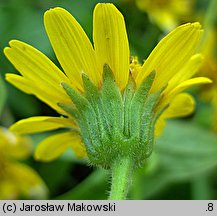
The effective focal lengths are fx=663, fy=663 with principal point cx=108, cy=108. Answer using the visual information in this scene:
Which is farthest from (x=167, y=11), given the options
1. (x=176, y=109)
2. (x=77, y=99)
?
(x=77, y=99)

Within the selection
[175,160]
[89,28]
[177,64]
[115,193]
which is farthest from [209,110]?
[115,193]

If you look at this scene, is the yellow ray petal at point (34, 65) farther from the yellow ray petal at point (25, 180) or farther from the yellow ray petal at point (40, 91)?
the yellow ray petal at point (25, 180)

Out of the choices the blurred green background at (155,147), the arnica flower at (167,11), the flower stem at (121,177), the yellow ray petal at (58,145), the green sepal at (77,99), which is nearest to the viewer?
the flower stem at (121,177)

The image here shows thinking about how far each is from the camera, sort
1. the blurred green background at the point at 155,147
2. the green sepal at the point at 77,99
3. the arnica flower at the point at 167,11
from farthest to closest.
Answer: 1. the arnica flower at the point at 167,11
2. the blurred green background at the point at 155,147
3. the green sepal at the point at 77,99

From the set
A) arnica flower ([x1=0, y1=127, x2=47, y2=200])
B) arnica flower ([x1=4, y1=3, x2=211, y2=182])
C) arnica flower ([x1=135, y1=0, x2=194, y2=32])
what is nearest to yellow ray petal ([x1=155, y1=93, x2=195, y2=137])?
arnica flower ([x1=4, y1=3, x2=211, y2=182])

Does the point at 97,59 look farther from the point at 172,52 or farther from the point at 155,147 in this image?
the point at 155,147

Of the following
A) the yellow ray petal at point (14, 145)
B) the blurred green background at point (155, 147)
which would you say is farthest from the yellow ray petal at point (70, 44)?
the yellow ray petal at point (14, 145)
